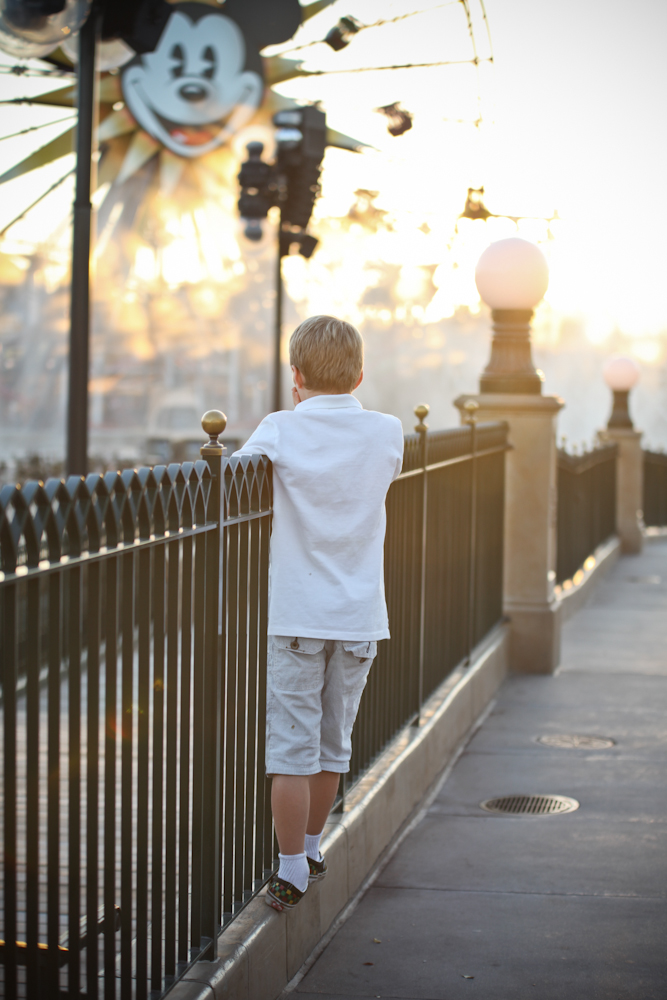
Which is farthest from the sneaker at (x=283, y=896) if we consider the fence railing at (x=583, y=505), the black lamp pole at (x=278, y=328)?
the black lamp pole at (x=278, y=328)

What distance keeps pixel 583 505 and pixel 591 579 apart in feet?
2.74

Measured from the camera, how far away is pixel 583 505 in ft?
39.6

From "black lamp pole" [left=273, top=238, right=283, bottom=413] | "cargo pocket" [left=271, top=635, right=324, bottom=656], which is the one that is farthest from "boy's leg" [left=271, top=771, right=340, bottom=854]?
"black lamp pole" [left=273, top=238, right=283, bottom=413]

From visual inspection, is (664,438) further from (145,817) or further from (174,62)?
(145,817)

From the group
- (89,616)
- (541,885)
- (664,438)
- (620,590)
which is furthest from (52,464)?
(664,438)

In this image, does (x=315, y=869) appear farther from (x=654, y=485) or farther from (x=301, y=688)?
(x=654, y=485)

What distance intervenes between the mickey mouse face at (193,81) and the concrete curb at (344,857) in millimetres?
24769

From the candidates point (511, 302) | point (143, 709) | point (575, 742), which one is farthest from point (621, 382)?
point (143, 709)

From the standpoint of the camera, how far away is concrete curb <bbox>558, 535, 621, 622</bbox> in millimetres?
10202

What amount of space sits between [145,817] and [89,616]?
1.82ft

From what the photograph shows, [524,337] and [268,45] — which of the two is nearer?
[524,337]

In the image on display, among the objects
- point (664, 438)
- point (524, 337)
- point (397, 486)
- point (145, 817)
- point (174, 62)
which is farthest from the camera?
point (664, 438)

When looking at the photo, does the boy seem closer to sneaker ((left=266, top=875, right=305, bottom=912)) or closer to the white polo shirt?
the white polo shirt

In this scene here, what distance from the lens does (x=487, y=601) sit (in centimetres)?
717
